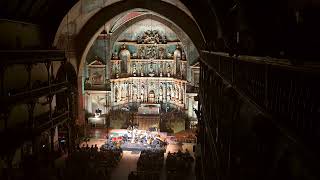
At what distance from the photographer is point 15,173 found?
13.9 meters

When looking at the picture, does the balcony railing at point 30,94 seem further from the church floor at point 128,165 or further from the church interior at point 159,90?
the church floor at point 128,165

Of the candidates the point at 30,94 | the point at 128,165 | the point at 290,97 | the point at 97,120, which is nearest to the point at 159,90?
the point at 97,120

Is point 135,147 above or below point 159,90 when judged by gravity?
below

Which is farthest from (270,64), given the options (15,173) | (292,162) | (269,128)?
(15,173)

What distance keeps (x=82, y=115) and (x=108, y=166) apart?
8382 millimetres

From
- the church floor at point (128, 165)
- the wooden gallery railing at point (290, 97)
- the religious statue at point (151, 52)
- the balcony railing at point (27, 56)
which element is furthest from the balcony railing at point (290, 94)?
the religious statue at point (151, 52)

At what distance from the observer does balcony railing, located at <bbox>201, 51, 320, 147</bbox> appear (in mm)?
1913

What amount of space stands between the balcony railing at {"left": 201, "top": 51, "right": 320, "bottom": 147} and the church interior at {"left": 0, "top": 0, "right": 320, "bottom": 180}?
0.01 m

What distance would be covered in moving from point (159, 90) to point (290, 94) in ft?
94.7

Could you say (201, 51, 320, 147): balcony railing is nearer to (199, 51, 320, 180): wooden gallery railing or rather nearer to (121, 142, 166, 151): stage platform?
Result: (199, 51, 320, 180): wooden gallery railing

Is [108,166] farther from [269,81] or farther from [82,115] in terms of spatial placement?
[269,81]

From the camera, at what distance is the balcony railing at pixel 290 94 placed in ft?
6.28

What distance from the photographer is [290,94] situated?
7.67ft

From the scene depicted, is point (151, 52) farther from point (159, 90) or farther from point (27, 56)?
point (27, 56)
